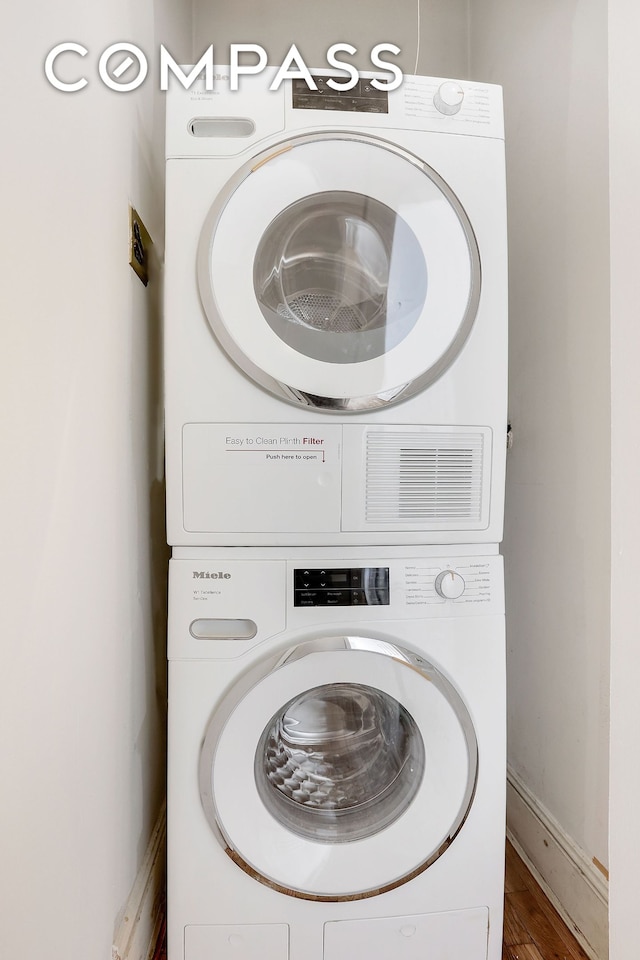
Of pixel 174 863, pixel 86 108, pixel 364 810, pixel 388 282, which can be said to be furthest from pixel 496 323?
pixel 174 863

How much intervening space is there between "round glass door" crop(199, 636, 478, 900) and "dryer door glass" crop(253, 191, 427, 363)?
0.52 meters

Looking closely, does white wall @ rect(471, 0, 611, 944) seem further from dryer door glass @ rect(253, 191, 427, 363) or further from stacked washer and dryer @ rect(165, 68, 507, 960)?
dryer door glass @ rect(253, 191, 427, 363)

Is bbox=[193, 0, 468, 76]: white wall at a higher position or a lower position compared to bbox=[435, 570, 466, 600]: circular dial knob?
higher

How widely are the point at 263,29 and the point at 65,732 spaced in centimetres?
197

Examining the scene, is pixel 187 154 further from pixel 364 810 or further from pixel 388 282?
pixel 364 810

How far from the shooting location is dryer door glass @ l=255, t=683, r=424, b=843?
113 cm

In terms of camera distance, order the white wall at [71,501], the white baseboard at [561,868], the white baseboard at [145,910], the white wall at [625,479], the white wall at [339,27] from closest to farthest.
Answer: the white wall at [71,501], the white wall at [625,479], the white baseboard at [145,910], the white baseboard at [561,868], the white wall at [339,27]

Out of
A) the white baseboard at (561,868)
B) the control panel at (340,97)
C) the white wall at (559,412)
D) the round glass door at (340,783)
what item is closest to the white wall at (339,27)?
the white wall at (559,412)

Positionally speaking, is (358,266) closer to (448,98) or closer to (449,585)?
(448,98)

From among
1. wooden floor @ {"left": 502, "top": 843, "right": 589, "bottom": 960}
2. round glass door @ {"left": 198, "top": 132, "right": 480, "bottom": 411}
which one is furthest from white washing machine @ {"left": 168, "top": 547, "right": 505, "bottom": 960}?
round glass door @ {"left": 198, "top": 132, "right": 480, "bottom": 411}

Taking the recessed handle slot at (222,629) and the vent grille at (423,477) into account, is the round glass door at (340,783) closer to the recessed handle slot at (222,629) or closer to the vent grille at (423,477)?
the recessed handle slot at (222,629)

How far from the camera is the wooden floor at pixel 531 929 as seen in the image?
117 cm

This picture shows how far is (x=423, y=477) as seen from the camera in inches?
44.8

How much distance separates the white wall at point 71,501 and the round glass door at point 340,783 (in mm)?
204
